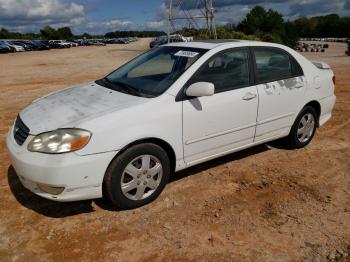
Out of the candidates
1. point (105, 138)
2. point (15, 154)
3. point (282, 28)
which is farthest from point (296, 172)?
point (282, 28)

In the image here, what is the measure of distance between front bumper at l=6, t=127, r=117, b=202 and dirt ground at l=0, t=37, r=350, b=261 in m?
0.38

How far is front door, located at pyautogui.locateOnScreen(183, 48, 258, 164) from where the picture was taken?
13.3 ft

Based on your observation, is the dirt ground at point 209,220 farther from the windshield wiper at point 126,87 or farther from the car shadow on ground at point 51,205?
the windshield wiper at point 126,87

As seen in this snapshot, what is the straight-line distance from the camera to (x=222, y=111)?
4238 mm

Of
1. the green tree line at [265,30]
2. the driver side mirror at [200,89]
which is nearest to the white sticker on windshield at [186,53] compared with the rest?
the driver side mirror at [200,89]

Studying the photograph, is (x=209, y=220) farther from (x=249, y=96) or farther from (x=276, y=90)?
(x=276, y=90)

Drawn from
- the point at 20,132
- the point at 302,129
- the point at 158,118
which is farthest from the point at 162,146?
the point at 302,129

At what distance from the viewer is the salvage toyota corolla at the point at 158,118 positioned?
340 centimetres

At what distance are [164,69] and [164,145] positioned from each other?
1.12 metres

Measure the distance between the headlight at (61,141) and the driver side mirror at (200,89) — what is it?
1.20 metres

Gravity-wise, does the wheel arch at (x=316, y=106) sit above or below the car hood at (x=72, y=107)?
below

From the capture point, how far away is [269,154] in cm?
541

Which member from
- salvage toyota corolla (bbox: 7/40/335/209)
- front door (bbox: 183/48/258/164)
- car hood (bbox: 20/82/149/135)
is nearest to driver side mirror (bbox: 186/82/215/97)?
salvage toyota corolla (bbox: 7/40/335/209)

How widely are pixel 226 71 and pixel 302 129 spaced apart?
5.90 ft
